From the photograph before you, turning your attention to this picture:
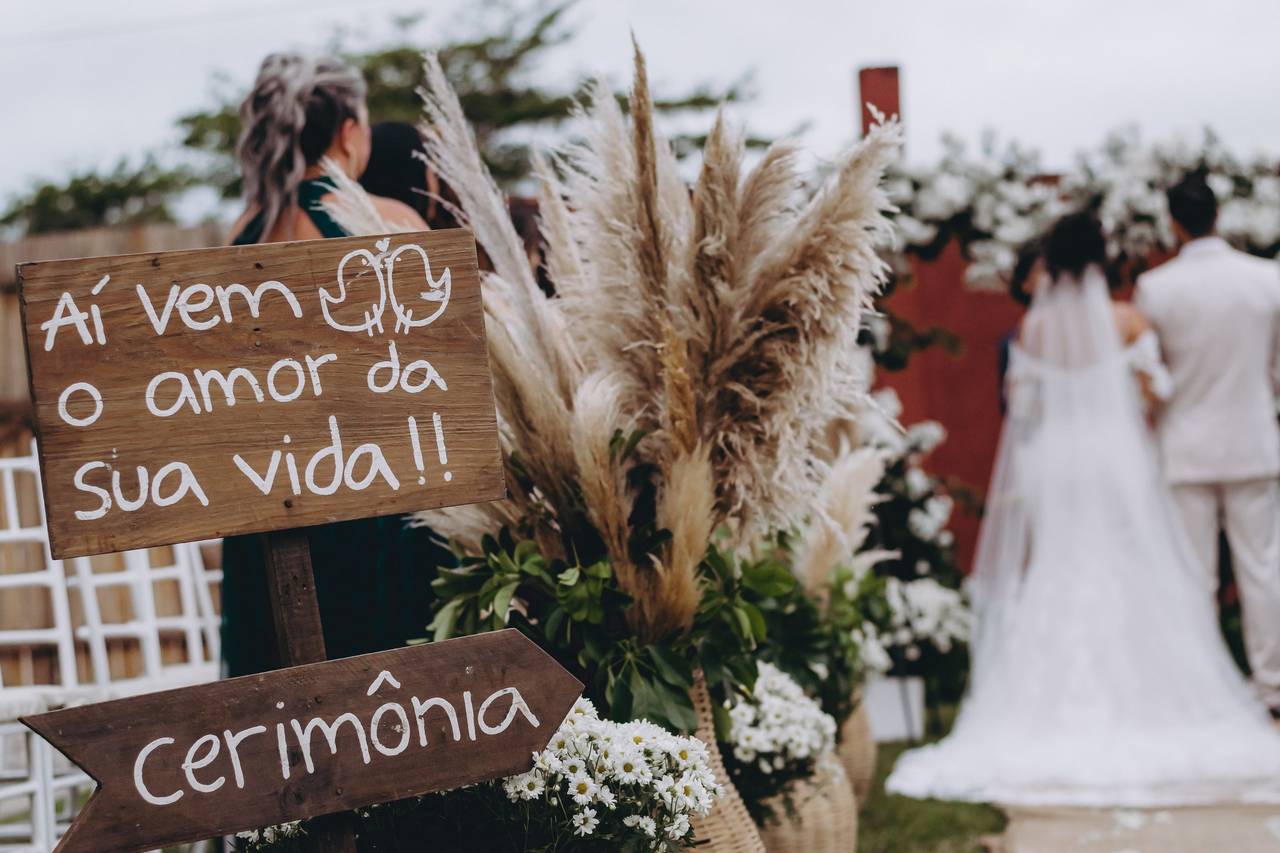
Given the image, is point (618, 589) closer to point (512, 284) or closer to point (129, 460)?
point (512, 284)

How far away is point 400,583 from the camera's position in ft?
8.13

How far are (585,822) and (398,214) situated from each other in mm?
1254

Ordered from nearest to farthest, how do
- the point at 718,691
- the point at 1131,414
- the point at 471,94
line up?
the point at 718,691 → the point at 1131,414 → the point at 471,94

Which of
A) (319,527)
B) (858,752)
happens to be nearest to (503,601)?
(319,527)

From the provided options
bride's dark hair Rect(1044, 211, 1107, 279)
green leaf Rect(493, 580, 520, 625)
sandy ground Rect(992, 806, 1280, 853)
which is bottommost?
sandy ground Rect(992, 806, 1280, 853)

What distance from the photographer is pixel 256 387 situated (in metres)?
1.65

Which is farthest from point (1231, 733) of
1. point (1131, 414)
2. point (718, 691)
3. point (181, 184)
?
point (181, 184)

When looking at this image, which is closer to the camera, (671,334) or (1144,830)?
(671,334)

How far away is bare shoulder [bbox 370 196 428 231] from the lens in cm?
251

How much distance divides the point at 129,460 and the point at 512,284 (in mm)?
671

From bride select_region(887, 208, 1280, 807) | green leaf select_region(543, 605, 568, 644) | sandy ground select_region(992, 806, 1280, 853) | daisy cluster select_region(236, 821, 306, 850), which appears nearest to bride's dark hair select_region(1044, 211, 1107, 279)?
bride select_region(887, 208, 1280, 807)

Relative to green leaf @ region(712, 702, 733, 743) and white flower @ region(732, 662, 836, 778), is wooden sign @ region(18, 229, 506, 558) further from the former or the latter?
white flower @ region(732, 662, 836, 778)

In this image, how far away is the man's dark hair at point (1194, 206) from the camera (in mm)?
5035

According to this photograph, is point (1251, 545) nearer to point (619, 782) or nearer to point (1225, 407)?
point (1225, 407)
